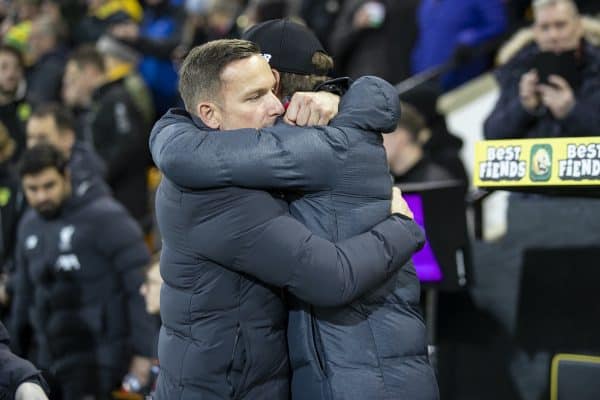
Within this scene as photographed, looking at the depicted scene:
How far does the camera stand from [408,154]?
19.4ft

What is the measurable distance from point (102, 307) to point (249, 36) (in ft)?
8.92

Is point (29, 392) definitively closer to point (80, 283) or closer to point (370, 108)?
point (370, 108)

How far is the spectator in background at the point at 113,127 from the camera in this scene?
27.7 feet

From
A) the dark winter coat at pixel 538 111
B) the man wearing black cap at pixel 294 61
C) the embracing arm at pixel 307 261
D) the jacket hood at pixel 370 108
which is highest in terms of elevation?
the man wearing black cap at pixel 294 61

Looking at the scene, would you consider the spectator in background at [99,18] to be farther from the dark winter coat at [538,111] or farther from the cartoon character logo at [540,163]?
the cartoon character logo at [540,163]

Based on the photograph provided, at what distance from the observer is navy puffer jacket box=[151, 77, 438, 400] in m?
3.19

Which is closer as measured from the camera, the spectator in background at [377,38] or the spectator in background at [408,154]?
the spectator in background at [408,154]

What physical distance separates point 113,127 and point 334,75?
337cm

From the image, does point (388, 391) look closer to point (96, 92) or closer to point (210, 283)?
point (210, 283)

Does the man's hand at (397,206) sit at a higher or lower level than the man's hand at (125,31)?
higher

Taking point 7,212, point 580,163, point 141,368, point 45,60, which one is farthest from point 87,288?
point 45,60

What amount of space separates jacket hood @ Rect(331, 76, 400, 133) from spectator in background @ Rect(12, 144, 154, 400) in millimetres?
2859

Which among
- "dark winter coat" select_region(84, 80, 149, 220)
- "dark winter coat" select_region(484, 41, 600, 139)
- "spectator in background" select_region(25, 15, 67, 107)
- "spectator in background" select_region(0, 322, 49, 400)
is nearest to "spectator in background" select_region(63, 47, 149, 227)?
"dark winter coat" select_region(84, 80, 149, 220)

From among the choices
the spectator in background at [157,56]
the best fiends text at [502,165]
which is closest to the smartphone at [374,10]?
the spectator in background at [157,56]
